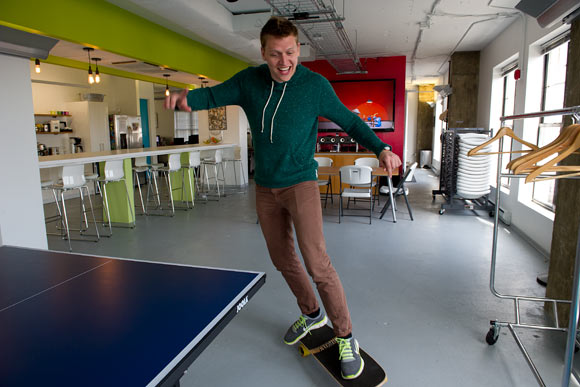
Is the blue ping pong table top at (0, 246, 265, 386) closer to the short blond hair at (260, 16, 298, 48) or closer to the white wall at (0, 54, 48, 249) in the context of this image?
the short blond hair at (260, 16, 298, 48)

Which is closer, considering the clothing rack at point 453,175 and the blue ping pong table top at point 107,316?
the blue ping pong table top at point 107,316

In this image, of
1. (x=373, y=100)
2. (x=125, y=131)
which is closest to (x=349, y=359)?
(x=373, y=100)

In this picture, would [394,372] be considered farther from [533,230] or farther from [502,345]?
[533,230]

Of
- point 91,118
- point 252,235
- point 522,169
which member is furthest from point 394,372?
point 91,118

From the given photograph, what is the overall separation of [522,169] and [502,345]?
4.03ft

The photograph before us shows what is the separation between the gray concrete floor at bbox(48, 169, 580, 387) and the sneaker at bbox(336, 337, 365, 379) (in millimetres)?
161

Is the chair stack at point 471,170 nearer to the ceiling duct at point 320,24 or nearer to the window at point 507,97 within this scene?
the window at point 507,97

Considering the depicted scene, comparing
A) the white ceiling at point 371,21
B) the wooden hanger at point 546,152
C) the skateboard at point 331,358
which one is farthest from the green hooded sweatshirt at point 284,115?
the white ceiling at point 371,21

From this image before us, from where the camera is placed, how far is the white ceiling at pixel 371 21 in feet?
17.2

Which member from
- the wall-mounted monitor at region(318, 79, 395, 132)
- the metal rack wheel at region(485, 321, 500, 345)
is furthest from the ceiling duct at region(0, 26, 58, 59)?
the wall-mounted monitor at region(318, 79, 395, 132)

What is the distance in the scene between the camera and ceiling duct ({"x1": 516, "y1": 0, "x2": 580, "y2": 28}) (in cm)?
216

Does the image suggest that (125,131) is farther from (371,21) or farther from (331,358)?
(331,358)

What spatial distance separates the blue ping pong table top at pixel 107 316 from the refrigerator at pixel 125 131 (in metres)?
9.02

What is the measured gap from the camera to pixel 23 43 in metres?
3.55
